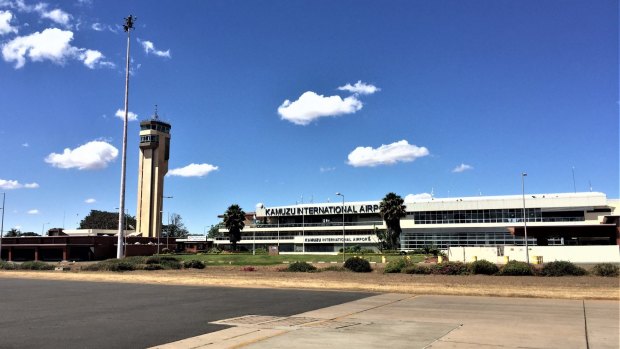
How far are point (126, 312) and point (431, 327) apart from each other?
1076cm

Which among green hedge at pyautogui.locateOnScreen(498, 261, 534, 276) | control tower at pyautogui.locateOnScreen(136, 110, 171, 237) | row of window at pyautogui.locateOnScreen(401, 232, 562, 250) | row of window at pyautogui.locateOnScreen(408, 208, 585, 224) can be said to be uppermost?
control tower at pyautogui.locateOnScreen(136, 110, 171, 237)

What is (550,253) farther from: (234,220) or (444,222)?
(234,220)

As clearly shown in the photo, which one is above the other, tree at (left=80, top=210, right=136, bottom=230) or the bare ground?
tree at (left=80, top=210, right=136, bottom=230)

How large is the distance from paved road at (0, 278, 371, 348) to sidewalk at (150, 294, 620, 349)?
119cm

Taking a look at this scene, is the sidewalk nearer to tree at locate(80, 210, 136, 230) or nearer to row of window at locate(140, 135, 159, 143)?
row of window at locate(140, 135, 159, 143)

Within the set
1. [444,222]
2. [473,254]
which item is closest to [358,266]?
[473,254]

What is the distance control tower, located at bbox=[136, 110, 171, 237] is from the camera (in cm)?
12662

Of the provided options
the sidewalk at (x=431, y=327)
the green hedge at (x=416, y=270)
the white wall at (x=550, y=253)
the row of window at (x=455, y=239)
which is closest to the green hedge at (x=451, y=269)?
the green hedge at (x=416, y=270)

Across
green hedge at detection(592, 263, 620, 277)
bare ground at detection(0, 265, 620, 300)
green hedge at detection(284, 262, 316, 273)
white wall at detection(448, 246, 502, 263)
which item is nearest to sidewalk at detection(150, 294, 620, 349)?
bare ground at detection(0, 265, 620, 300)

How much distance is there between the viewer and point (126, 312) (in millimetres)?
17797

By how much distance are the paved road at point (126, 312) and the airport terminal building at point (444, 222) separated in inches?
1838

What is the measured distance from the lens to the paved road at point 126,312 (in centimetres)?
1255

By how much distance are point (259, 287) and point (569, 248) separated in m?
37.7

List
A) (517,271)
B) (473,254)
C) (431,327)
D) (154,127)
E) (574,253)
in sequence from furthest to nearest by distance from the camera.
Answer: (154,127)
(473,254)
(574,253)
(517,271)
(431,327)
